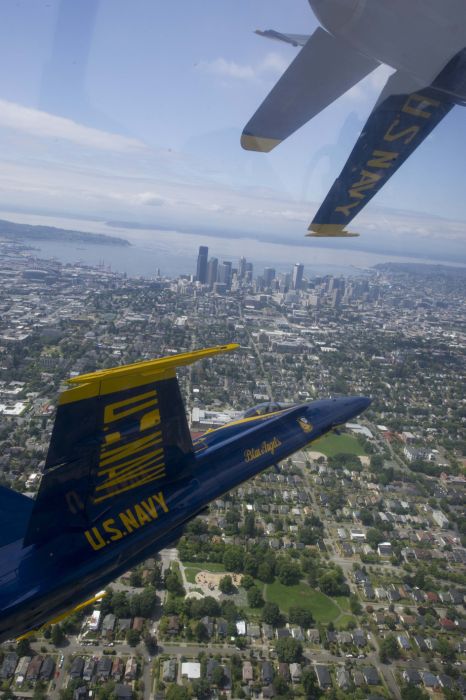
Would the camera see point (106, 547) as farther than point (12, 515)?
No

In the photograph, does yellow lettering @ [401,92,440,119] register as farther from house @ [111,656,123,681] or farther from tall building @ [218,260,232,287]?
tall building @ [218,260,232,287]

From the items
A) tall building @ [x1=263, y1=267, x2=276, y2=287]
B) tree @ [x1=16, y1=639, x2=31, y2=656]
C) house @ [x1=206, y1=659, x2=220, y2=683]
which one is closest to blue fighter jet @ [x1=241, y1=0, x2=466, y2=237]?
house @ [x1=206, y1=659, x2=220, y2=683]

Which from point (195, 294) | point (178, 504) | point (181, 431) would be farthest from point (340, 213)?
point (195, 294)

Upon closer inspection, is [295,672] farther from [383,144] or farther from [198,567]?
[383,144]

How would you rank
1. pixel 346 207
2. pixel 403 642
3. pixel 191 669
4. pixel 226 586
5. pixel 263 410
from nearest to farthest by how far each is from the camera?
pixel 346 207, pixel 263 410, pixel 191 669, pixel 403 642, pixel 226 586

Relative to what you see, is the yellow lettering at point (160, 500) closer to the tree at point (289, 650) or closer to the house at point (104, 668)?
the house at point (104, 668)

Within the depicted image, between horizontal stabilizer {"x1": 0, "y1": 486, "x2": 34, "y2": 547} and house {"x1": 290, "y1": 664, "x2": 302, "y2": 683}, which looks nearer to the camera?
horizontal stabilizer {"x1": 0, "y1": 486, "x2": 34, "y2": 547}

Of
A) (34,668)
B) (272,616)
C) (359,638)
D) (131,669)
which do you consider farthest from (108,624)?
(359,638)
